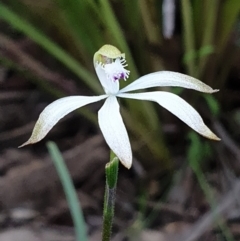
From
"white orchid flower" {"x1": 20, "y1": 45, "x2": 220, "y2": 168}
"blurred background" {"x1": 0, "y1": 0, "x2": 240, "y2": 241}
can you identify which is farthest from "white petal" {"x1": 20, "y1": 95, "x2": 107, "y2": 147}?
"blurred background" {"x1": 0, "y1": 0, "x2": 240, "y2": 241}

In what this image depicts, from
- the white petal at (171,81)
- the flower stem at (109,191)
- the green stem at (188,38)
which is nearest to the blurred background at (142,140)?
the green stem at (188,38)

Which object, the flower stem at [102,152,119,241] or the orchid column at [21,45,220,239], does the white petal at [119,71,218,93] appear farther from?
the flower stem at [102,152,119,241]

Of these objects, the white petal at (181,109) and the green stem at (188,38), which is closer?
the white petal at (181,109)

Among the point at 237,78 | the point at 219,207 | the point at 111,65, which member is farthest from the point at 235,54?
the point at 111,65

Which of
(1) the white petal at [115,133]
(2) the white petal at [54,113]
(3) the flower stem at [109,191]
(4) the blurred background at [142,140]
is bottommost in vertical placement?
(3) the flower stem at [109,191]

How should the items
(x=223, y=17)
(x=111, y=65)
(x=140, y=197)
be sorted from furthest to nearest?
(x=140, y=197), (x=223, y=17), (x=111, y=65)

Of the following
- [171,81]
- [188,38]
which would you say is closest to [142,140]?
[188,38]

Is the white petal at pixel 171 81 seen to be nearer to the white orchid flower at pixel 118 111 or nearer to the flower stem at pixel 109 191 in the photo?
the white orchid flower at pixel 118 111

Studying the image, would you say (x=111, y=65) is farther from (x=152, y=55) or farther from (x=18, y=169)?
(x=18, y=169)
